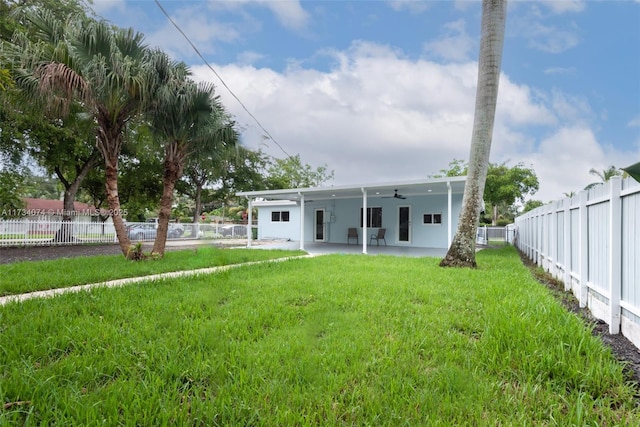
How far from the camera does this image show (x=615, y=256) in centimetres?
314

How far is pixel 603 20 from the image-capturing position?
9.66 m

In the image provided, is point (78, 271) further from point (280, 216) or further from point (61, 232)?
point (280, 216)

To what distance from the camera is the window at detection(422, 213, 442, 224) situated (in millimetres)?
13219

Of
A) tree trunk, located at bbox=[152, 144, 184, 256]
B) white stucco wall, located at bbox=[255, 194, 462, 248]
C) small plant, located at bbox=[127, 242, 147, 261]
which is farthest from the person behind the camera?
white stucco wall, located at bbox=[255, 194, 462, 248]

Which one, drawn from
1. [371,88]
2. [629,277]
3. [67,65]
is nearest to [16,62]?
[67,65]

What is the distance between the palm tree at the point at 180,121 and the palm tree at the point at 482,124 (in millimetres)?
5936

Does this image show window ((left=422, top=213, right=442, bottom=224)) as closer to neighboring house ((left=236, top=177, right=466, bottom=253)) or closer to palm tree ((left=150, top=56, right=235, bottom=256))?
neighboring house ((left=236, top=177, right=466, bottom=253))

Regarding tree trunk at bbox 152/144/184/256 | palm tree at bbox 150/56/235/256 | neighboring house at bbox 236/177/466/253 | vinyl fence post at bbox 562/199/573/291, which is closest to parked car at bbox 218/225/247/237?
neighboring house at bbox 236/177/466/253

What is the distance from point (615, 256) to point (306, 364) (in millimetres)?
3105

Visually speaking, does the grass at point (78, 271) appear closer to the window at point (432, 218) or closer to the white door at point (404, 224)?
the white door at point (404, 224)

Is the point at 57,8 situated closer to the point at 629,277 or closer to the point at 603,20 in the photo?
the point at 629,277

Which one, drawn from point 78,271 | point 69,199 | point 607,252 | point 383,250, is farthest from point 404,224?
point 69,199

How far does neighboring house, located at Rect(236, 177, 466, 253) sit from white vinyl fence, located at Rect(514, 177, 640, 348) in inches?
188

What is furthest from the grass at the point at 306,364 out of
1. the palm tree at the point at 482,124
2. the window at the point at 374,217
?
the window at the point at 374,217
